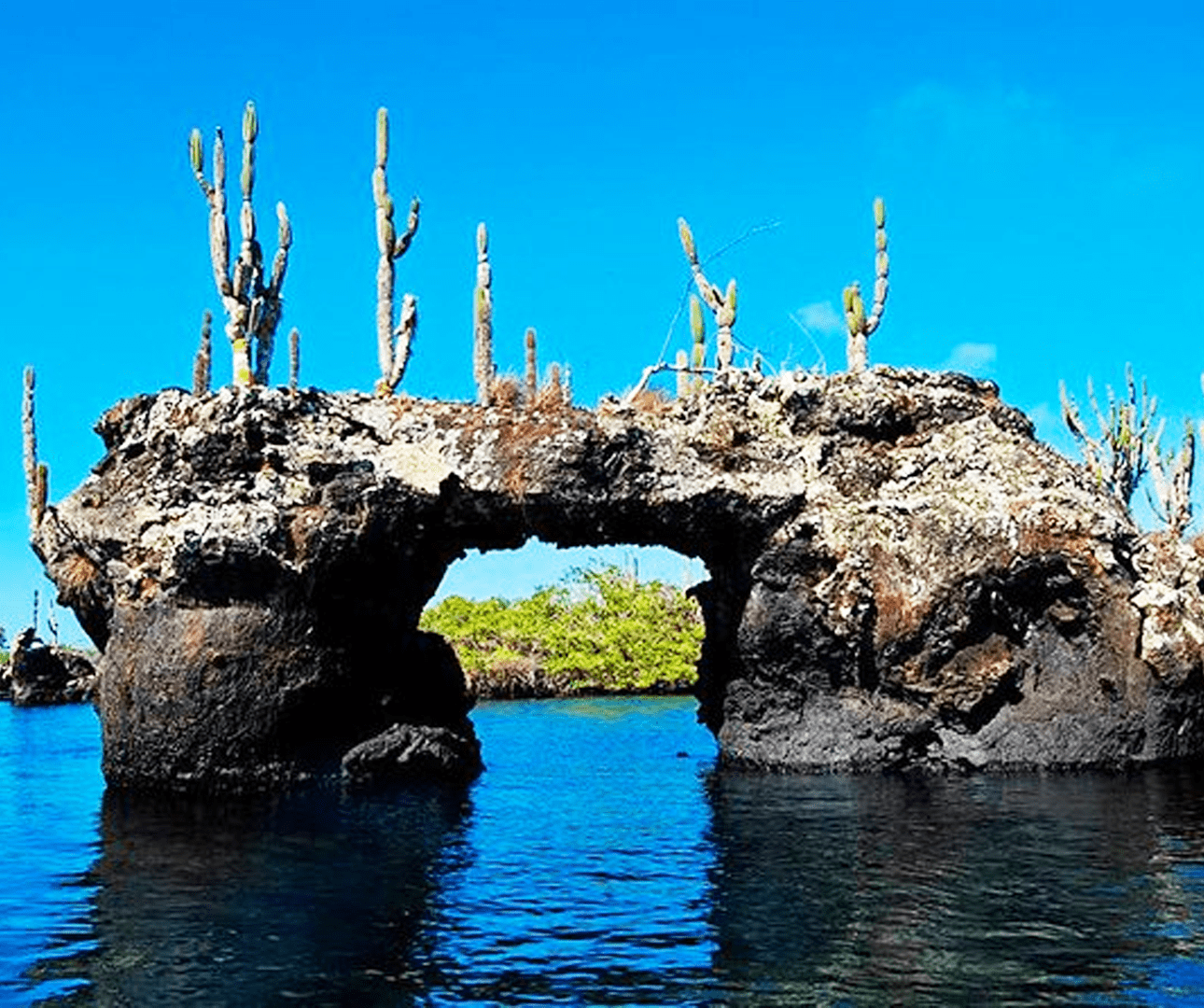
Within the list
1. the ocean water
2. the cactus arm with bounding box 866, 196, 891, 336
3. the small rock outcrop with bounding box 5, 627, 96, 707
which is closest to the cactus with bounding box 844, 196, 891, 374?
the cactus arm with bounding box 866, 196, 891, 336

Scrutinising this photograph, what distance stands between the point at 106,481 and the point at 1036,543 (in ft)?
57.9

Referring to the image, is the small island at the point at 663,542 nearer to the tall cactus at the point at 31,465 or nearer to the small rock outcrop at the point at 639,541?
the small rock outcrop at the point at 639,541

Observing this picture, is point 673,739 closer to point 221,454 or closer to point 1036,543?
point 1036,543

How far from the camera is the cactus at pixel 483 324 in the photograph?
137ft

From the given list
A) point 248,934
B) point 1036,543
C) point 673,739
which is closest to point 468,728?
point 673,739

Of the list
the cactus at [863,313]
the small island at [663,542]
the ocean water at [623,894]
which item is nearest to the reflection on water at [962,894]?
the ocean water at [623,894]

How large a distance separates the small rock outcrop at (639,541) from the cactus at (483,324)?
14558 mm

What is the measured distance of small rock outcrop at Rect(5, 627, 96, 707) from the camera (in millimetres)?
60938

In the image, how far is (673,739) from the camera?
119 feet

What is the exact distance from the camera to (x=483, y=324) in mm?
41875

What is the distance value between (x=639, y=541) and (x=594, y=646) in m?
31.7

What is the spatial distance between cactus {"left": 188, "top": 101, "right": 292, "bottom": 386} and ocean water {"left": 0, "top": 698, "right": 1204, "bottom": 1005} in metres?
14.9

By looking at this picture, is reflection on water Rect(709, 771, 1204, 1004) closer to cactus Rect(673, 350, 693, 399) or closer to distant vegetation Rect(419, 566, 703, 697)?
cactus Rect(673, 350, 693, 399)

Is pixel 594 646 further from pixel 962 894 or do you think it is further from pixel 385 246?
pixel 962 894
